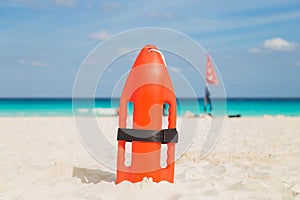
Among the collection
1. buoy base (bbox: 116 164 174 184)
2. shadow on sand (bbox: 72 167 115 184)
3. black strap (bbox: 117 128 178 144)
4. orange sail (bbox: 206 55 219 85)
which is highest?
orange sail (bbox: 206 55 219 85)

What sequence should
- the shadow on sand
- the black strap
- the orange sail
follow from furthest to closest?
the orange sail → the shadow on sand → the black strap

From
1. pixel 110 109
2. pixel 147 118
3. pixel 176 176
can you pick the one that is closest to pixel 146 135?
pixel 147 118

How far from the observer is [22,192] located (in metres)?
3.56

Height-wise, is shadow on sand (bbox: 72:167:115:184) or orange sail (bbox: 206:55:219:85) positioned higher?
orange sail (bbox: 206:55:219:85)

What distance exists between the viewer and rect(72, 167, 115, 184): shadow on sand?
4.07 m

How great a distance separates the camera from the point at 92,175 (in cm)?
430

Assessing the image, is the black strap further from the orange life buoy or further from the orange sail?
the orange sail

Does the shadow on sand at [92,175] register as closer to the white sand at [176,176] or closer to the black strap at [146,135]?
the white sand at [176,176]

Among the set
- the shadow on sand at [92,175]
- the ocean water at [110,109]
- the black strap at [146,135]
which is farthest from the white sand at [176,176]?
the ocean water at [110,109]

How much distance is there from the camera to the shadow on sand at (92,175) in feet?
13.4

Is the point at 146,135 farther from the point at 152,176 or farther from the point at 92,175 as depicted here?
the point at 92,175

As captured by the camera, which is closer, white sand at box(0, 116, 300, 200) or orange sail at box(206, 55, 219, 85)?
Result: white sand at box(0, 116, 300, 200)

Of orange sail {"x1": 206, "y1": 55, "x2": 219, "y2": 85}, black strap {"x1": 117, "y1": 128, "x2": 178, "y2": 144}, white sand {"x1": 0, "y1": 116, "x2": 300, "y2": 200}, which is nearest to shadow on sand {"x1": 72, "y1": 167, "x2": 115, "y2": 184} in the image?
white sand {"x1": 0, "y1": 116, "x2": 300, "y2": 200}

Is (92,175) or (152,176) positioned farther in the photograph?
(92,175)
